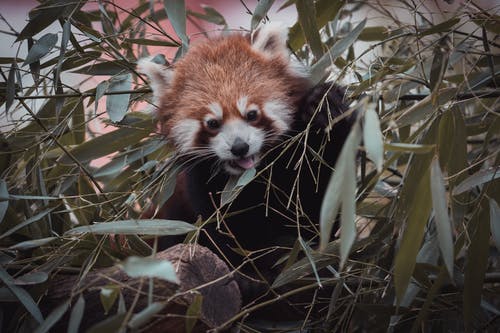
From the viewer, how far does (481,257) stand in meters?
1.66

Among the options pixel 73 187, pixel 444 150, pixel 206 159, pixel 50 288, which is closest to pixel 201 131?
pixel 206 159

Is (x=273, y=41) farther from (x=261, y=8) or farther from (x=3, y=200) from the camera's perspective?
(x=3, y=200)

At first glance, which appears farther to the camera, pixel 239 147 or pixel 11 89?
pixel 239 147

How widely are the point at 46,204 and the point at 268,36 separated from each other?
3.40 feet

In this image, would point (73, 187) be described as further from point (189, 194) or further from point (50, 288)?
point (50, 288)

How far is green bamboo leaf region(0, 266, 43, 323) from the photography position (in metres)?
1.75

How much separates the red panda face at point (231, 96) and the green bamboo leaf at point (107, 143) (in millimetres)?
114

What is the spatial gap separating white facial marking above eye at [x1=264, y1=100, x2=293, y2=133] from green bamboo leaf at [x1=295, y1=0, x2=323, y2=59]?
29cm

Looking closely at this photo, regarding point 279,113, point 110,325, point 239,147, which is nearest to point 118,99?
point 239,147

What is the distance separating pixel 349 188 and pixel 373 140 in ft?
0.33

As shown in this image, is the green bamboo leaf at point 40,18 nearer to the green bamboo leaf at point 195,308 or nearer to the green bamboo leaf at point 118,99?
the green bamboo leaf at point 118,99

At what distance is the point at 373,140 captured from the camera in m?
1.18

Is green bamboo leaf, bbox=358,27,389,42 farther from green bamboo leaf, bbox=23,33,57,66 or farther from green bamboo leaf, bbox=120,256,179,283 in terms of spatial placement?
green bamboo leaf, bbox=120,256,179,283

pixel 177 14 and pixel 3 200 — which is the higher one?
pixel 177 14
